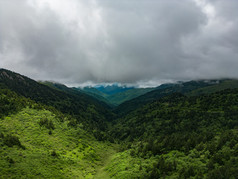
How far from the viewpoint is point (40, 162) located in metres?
50.5

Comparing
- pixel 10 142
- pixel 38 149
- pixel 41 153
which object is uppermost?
pixel 10 142

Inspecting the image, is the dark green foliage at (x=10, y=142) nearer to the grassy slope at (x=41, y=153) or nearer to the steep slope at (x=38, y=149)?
the steep slope at (x=38, y=149)

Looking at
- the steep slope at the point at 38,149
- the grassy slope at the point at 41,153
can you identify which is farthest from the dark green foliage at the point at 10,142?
the grassy slope at the point at 41,153

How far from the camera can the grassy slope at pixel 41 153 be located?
44125 mm

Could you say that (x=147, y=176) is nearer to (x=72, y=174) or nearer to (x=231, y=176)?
(x=231, y=176)

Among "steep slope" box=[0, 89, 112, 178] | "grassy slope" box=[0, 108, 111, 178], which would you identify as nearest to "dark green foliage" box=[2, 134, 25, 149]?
"steep slope" box=[0, 89, 112, 178]

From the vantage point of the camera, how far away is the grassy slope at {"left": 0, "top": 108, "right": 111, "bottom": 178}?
44125mm

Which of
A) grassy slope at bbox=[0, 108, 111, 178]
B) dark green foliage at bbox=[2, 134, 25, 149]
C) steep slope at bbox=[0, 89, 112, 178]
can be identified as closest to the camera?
grassy slope at bbox=[0, 108, 111, 178]

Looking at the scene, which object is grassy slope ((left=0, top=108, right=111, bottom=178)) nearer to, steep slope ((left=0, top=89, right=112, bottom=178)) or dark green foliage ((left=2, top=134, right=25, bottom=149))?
steep slope ((left=0, top=89, right=112, bottom=178))

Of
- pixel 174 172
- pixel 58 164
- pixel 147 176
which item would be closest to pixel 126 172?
pixel 147 176

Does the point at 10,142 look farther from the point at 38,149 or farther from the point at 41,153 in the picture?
the point at 41,153

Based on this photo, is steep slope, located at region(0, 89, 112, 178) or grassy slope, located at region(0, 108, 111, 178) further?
steep slope, located at region(0, 89, 112, 178)

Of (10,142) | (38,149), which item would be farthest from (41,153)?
(10,142)

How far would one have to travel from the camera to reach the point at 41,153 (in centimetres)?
5750
